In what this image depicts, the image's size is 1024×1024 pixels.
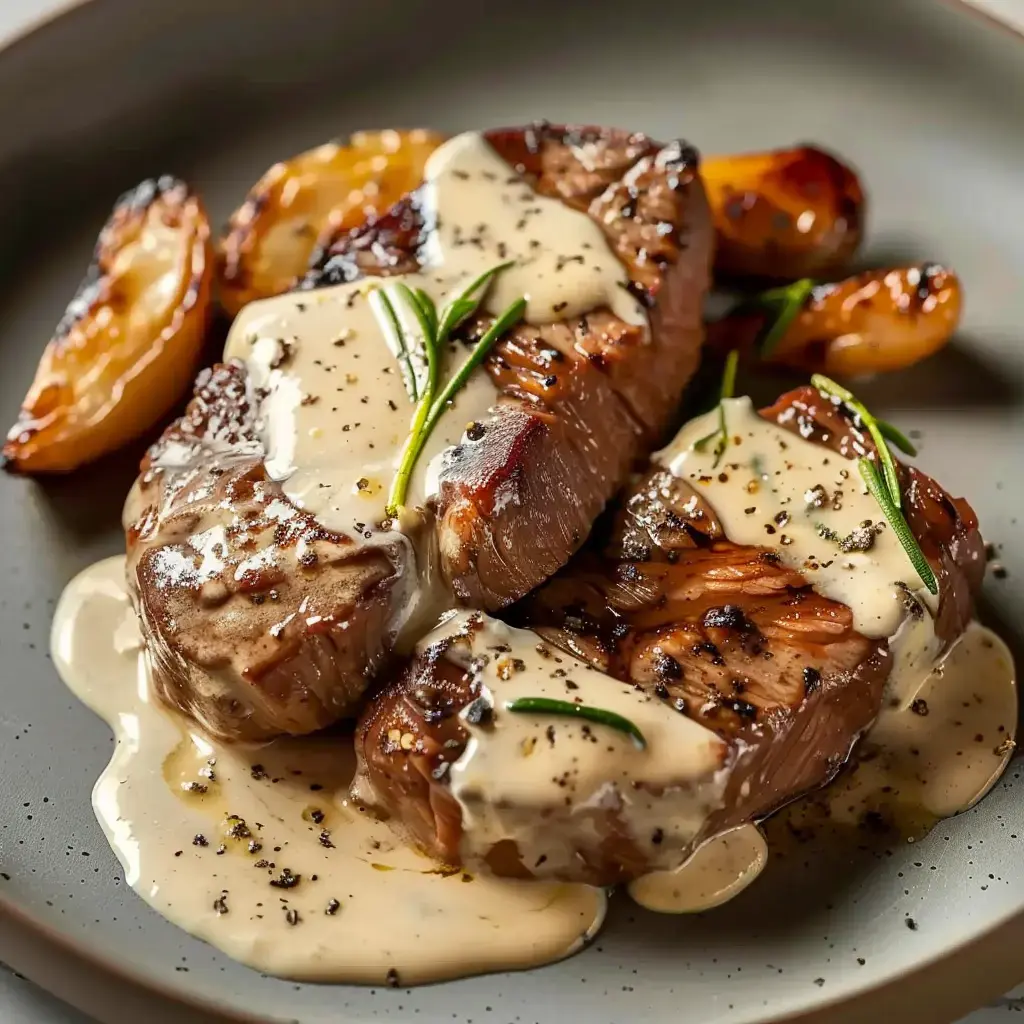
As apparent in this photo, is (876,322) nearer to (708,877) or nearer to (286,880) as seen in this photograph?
(708,877)

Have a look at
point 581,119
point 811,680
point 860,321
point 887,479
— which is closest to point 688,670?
point 811,680

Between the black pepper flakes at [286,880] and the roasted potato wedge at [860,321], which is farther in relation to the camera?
the roasted potato wedge at [860,321]

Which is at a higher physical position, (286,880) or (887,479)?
(887,479)

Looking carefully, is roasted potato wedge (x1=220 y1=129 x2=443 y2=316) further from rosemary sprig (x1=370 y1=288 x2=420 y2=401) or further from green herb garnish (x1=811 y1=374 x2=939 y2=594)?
green herb garnish (x1=811 y1=374 x2=939 y2=594)

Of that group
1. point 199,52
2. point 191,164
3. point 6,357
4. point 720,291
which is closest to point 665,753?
point 720,291

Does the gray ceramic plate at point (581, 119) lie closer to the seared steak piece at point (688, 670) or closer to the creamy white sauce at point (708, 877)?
the creamy white sauce at point (708, 877)

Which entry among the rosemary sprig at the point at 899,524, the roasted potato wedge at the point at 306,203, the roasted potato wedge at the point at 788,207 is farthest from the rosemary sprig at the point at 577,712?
the roasted potato wedge at the point at 788,207
